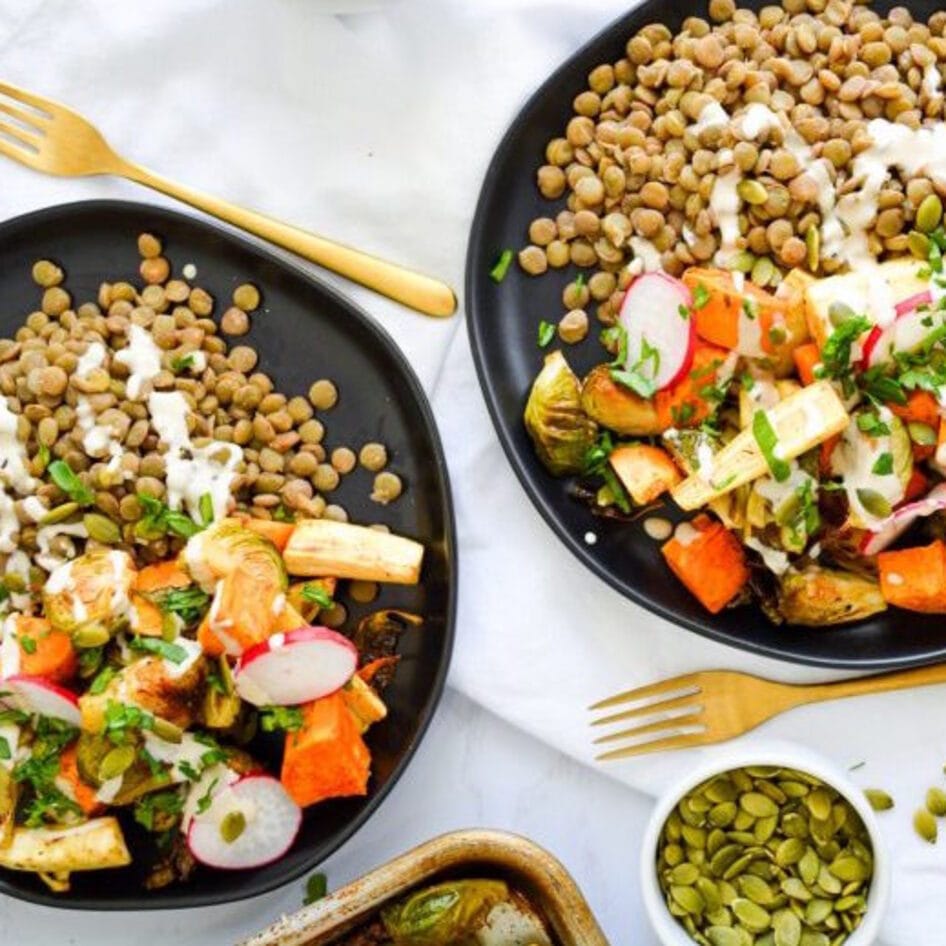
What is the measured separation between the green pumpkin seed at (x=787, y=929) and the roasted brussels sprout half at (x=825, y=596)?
0.37 metres

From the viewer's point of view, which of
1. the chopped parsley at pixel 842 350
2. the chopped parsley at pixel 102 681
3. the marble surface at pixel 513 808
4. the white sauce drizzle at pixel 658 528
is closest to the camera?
the chopped parsley at pixel 842 350

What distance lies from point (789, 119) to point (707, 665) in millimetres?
710

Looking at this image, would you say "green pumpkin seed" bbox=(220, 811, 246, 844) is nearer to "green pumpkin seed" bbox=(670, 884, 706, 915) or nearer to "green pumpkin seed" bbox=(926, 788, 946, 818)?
"green pumpkin seed" bbox=(670, 884, 706, 915)

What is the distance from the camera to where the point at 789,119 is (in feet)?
6.34

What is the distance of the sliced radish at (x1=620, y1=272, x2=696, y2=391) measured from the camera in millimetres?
1886

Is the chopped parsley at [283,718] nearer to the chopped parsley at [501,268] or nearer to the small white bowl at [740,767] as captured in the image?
the small white bowl at [740,767]

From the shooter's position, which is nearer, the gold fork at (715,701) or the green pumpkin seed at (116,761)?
the green pumpkin seed at (116,761)

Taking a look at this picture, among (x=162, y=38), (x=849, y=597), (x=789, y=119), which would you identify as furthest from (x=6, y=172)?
(x=849, y=597)

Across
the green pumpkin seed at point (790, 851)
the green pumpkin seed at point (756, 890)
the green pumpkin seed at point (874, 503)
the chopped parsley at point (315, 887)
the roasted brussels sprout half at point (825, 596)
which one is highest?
the green pumpkin seed at point (874, 503)

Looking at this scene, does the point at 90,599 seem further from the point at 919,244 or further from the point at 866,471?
the point at 919,244

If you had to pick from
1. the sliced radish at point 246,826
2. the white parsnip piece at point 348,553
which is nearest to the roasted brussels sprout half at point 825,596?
the white parsnip piece at point 348,553

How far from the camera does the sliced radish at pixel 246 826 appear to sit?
1935mm

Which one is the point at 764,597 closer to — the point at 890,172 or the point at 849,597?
the point at 849,597

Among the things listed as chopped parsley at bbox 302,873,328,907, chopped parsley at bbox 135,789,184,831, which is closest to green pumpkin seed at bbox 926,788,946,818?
chopped parsley at bbox 302,873,328,907
